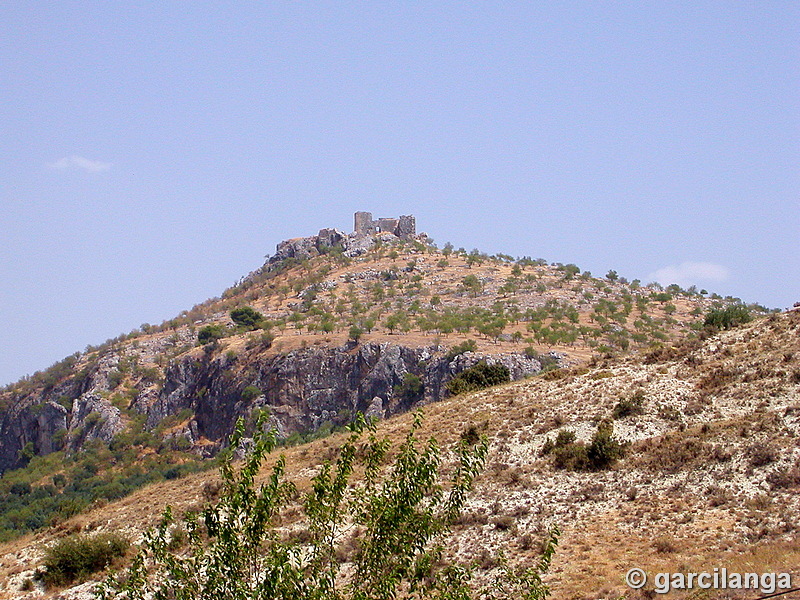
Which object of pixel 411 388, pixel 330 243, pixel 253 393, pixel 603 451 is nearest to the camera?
pixel 603 451

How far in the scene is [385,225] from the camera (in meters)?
116

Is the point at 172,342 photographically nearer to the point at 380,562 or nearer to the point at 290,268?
the point at 290,268

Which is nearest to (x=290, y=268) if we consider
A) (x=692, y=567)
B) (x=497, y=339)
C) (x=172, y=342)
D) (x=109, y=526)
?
(x=172, y=342)

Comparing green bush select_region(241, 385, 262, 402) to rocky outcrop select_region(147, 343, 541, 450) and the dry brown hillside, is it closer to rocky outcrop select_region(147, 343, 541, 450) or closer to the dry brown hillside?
rocky outcrop select_region(147, 343, 541, 450)

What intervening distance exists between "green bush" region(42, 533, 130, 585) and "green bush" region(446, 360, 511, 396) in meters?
18.9

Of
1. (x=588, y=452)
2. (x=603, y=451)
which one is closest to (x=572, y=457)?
(x=588, y=452)

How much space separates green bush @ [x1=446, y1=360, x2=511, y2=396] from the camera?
137 feet

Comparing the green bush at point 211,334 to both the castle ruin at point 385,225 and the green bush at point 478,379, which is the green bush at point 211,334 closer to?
the castle ruin at point 385,225

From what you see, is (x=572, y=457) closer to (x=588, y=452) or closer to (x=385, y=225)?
(x=588, y=452)

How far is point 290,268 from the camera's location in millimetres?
112688

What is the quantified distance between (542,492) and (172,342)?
77284 mm

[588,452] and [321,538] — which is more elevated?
[321,538]

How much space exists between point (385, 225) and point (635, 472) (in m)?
93.5

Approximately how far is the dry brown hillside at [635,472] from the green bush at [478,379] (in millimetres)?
4943
